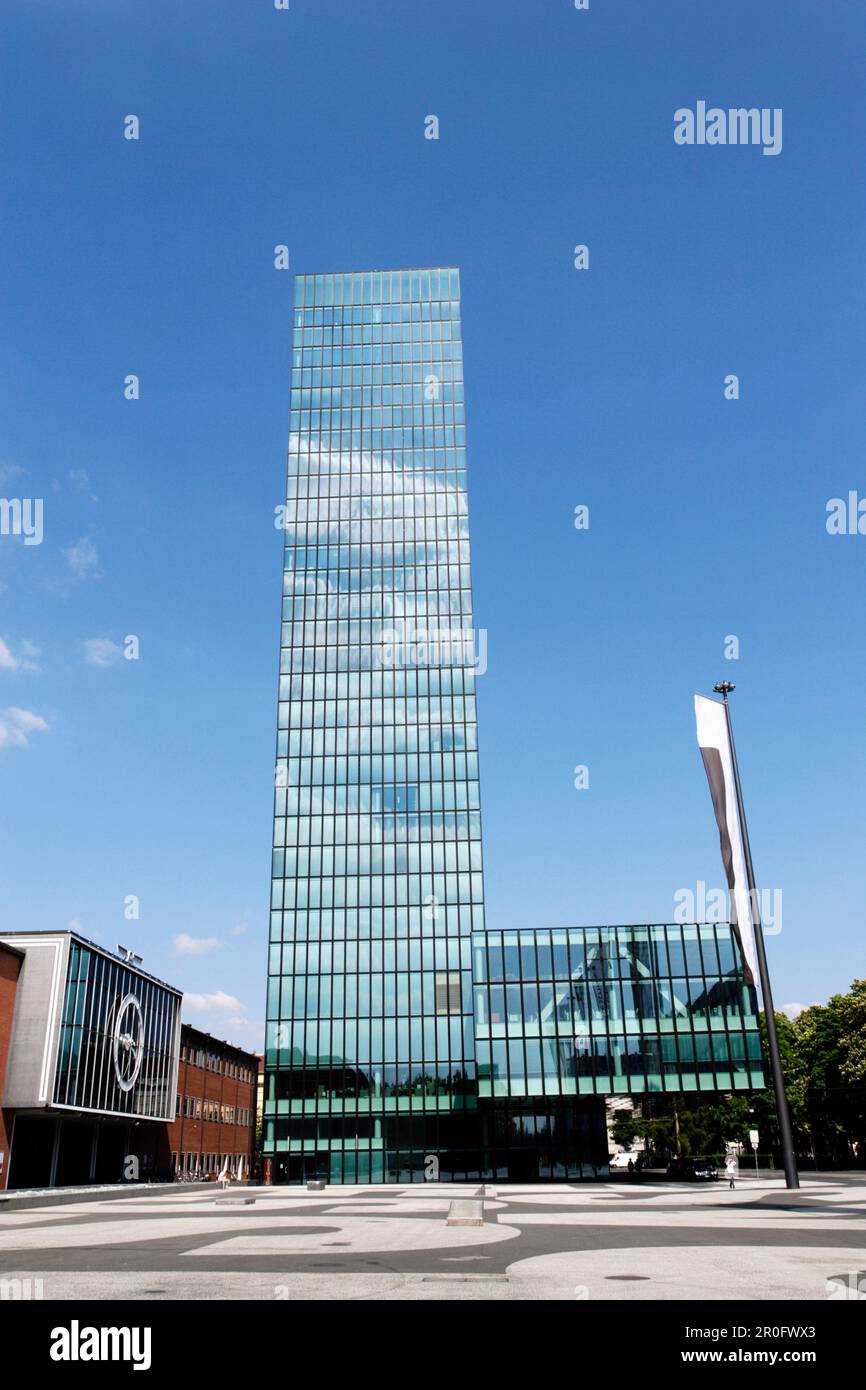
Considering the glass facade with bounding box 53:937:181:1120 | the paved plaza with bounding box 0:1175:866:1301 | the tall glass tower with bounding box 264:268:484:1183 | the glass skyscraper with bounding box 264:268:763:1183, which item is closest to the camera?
the paved plaza with bounding box 0:1175:866:1301

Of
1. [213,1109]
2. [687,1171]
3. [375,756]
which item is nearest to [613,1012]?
[687,1171]

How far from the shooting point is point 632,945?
64125mm

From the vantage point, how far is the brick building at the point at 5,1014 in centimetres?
→ 4800

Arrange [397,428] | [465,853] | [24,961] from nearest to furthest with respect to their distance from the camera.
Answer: [24,961] < [465,853] < [397,428]

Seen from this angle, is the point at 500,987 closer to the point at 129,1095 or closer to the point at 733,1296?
the point at 129,1095

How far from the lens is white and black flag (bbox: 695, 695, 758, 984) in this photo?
37.8m

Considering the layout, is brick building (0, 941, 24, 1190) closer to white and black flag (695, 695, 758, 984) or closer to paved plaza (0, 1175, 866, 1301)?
paved plaza (0, 1175, 866, 1301)

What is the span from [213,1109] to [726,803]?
69.2 metres

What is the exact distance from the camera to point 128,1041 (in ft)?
202

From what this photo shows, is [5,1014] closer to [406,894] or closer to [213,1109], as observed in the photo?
[406,894]

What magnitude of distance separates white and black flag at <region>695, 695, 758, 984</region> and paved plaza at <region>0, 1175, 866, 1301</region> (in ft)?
31.3

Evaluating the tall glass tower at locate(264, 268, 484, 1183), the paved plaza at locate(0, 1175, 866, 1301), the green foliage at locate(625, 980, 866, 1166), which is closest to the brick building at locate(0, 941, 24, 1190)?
the paved plaza at locate(0, 1175, 866, 1301)
